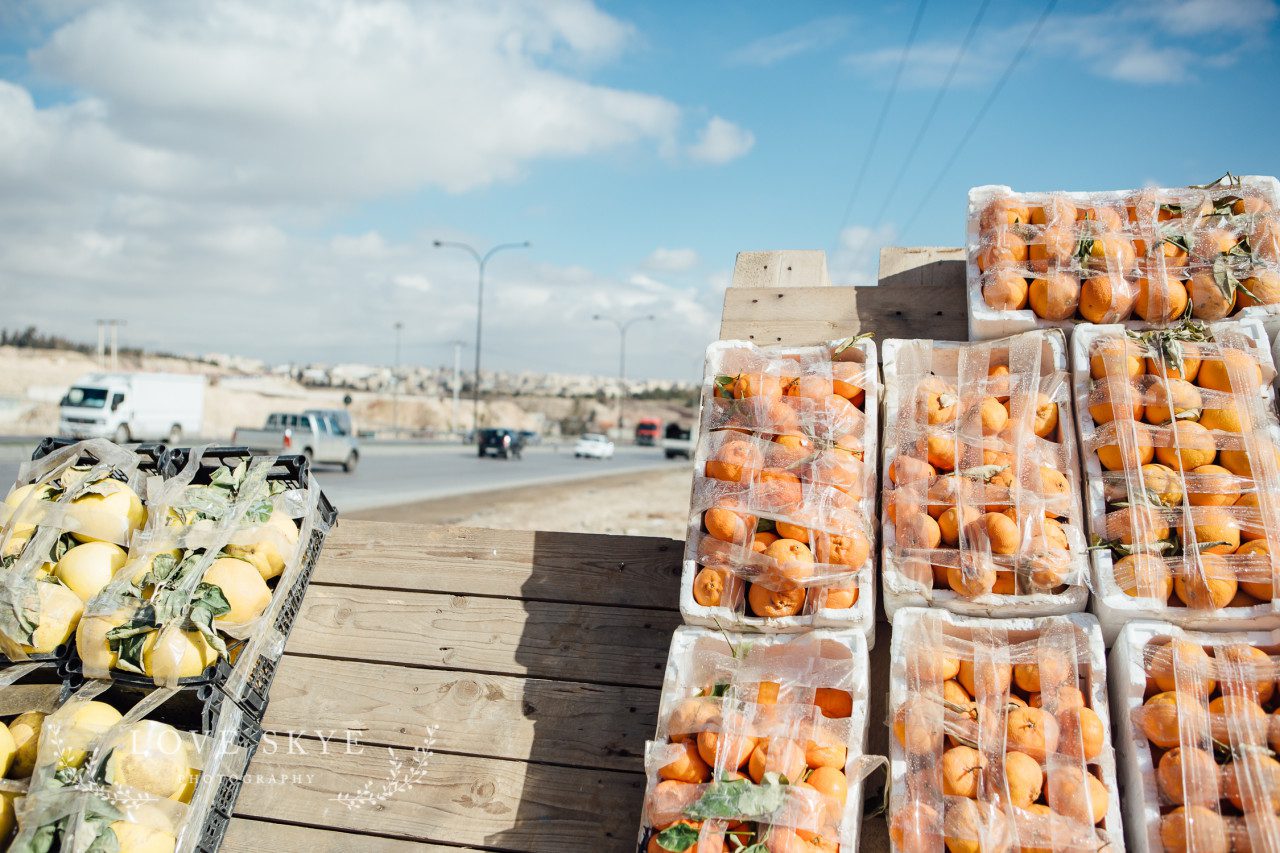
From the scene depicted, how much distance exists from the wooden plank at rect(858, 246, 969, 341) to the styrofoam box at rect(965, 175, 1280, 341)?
0.42m

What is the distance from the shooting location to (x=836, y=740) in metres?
2.27

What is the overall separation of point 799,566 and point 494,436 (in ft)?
113

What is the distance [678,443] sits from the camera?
54.5m

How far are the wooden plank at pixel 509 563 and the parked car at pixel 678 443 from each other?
49.2m

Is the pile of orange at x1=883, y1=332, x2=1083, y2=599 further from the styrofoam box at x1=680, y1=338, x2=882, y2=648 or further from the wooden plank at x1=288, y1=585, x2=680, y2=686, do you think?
the wooden plank at x1=288, y1=585, x2=680, y2=686

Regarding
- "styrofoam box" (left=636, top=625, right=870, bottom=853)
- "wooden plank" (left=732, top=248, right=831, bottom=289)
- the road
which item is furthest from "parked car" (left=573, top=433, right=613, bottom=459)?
"styrofoam box" (left=636, top=625, right=870, bottom=853)

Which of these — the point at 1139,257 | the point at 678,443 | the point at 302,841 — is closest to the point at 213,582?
the point at 302,841

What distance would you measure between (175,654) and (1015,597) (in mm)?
2422

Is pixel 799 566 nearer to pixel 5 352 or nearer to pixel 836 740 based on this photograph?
pixel 836 740

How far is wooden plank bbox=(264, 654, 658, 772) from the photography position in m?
2.77

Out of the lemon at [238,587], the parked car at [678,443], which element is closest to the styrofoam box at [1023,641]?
the lemon at [238,587]

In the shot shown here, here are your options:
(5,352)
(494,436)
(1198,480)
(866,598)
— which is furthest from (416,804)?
(5,352)

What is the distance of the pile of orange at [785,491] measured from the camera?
2.46 m

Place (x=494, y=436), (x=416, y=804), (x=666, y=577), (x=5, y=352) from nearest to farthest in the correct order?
(x=416, y=804)
(x=666, y=577)
(x=494, y=436)
(x=5, y=352)
